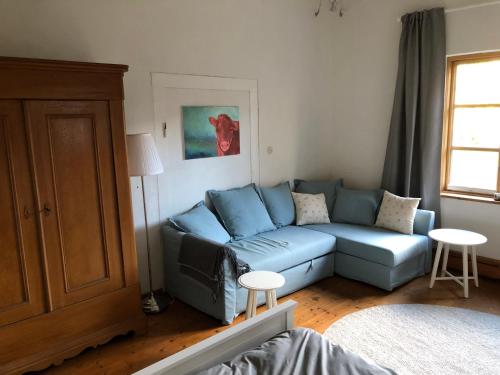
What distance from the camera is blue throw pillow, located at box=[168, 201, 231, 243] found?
333 cm

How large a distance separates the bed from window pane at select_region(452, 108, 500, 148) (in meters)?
2.93

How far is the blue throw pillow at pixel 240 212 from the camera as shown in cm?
366

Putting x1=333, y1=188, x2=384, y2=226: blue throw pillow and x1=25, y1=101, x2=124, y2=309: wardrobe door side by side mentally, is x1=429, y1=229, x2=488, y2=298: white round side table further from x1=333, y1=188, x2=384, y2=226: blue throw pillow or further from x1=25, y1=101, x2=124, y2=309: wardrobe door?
x1=25, y1=101, x2=124, y2=309: wardrobe door

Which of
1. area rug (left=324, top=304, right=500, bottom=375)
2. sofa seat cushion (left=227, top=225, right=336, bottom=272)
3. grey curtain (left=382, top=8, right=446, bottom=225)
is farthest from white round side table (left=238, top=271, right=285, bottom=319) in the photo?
grey curtain (left=382, top=8, right=446, bottom=225)

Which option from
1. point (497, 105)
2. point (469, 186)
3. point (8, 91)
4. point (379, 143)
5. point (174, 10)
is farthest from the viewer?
point (379, 143)

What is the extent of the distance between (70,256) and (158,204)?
1011 mm

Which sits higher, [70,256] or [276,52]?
[276,52]

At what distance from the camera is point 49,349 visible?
98.0 inches

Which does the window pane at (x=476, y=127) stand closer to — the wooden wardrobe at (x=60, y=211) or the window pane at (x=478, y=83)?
the window pane at (x=478, y=83)

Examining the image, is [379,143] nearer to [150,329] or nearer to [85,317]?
[150,329]

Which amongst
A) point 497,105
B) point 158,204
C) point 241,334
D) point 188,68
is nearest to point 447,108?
point 497,105

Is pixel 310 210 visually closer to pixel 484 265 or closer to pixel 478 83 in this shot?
pixel 484 265

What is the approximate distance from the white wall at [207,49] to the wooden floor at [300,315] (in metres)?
0.59

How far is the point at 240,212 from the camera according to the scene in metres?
3.71
